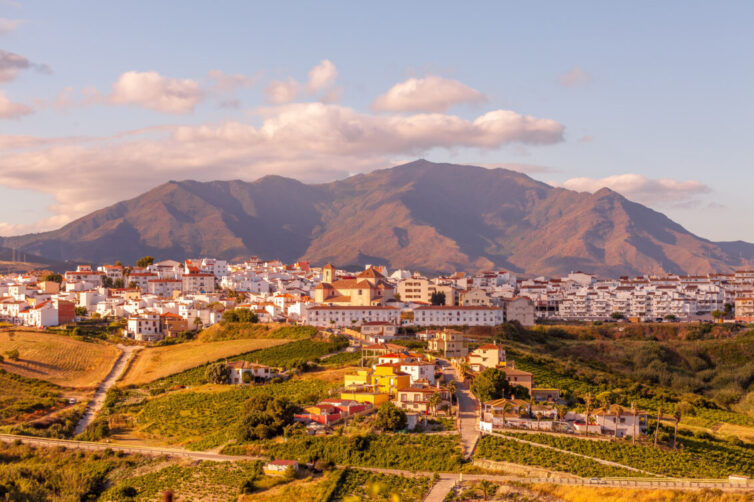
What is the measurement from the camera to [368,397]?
46.5m

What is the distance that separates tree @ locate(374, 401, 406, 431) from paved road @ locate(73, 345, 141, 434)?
20.9 metres

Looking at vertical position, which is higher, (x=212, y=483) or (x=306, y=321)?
(x=306, y=321)

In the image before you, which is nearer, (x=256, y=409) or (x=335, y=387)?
(x=256, y=409)

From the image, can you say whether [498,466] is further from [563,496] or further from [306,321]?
[306,321]

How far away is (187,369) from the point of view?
64.6 meters

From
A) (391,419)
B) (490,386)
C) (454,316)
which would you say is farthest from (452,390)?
(454,316)

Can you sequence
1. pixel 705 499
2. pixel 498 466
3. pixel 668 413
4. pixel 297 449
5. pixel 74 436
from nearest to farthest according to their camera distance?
pixel 705 499 < pixel 498 466 < pixel 297 449 < pixel 74 436 < pixel 668 413

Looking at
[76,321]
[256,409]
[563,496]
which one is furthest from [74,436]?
[76,321]

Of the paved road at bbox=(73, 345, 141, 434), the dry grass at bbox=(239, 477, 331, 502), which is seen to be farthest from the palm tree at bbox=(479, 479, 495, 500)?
the paved road at bbox=(73, 345, 141, 434)

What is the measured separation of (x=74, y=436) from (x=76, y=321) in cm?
4192

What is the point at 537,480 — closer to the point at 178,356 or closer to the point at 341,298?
the point at 178,356

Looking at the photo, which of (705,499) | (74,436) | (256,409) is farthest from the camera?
(74,436)

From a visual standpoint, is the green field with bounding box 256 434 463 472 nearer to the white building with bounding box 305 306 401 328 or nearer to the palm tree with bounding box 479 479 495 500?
the palm tree with bounding box 479 479 495 500

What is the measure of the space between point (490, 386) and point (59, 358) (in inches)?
1589
